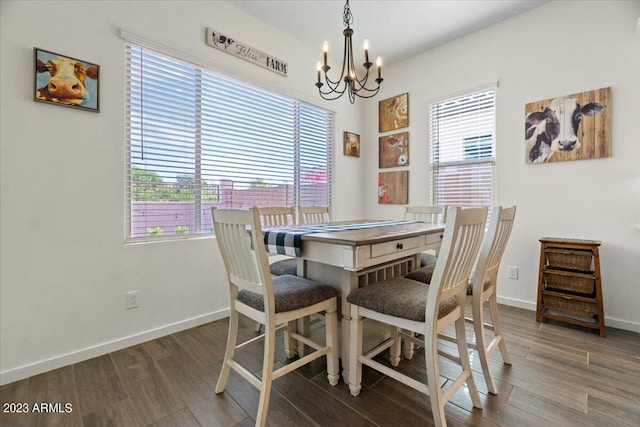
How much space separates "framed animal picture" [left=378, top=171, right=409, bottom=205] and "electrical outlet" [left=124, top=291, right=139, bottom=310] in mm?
2969

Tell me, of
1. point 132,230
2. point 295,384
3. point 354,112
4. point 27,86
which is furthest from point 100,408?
point 354,112

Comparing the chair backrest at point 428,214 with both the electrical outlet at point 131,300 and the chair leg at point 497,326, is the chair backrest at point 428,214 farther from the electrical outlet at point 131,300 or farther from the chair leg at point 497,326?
the electrical outlet at point 131,300

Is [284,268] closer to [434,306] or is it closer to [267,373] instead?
[267,373]

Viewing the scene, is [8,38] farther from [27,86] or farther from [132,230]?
[132,230]

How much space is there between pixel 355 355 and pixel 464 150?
2663 millimetres

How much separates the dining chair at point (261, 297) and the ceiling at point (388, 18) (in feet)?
7.62

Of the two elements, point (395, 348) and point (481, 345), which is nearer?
point (481, 345)

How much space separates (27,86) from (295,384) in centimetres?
237

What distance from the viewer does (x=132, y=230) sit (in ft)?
7.10

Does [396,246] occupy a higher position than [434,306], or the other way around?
[396,246]

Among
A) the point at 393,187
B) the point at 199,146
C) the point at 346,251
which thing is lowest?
the point at 346,251

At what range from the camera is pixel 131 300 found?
83.8 inches

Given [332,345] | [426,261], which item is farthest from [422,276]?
[332,345]

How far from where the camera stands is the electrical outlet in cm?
211
